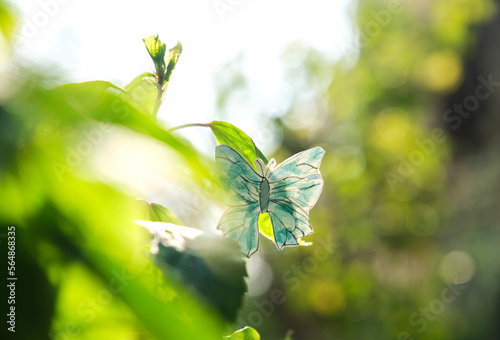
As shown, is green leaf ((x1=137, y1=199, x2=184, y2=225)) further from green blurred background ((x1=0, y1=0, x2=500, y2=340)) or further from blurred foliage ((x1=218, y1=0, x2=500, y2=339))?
blurred foliage ((x1=218, y1=0, x2=500, y2=339))

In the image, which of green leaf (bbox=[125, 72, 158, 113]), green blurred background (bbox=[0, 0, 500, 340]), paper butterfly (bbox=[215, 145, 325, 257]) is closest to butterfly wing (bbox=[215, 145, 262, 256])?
paper butterfly (bbox=[215, 145, 325, 257])

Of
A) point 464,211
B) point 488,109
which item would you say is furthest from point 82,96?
point 488,109

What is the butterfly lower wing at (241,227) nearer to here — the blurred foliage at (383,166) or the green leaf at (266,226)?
the green leaf at (266,226)

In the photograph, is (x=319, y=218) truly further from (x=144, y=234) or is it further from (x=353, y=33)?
(x=144, y=234)

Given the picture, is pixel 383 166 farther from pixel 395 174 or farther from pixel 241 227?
pixel 241 227

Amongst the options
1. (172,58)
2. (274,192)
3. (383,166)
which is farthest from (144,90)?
(383,166)

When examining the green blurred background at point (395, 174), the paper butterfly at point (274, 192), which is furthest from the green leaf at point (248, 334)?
the green blurred background at point (395, 174)
